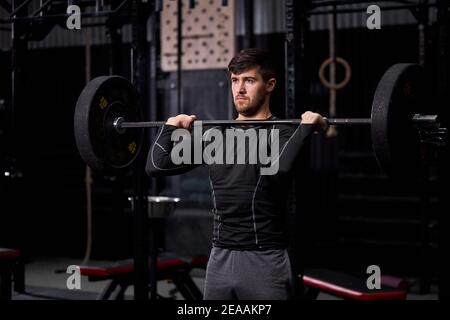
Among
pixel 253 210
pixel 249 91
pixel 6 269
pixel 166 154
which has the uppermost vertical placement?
pixel 249 91

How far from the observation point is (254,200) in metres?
2.34

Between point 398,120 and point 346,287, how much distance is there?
1459 millimetres

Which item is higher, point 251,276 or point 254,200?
point 254,200

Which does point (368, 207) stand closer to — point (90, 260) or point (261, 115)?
point (90, 260)

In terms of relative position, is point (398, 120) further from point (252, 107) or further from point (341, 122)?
point (252, 107)

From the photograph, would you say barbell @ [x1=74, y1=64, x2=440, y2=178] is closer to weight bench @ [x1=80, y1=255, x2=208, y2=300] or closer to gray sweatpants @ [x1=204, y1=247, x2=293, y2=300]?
gray sweatpants @ [x1=204, y1=247, x2=293, y2=300]

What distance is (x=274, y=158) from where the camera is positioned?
7.68ft

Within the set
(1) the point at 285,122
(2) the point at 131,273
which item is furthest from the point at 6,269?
(1) the point at 285,122

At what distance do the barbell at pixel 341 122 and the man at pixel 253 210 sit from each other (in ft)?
0.25

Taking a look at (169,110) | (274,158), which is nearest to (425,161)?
(274,158)

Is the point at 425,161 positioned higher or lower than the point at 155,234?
higher
